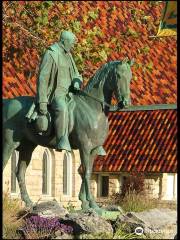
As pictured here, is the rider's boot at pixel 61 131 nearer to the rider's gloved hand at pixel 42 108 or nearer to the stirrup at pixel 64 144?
the stirrup at pixel 64 144

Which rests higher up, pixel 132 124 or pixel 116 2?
pixel 116 2

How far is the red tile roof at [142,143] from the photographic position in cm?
3142

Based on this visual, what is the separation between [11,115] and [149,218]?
298 cm

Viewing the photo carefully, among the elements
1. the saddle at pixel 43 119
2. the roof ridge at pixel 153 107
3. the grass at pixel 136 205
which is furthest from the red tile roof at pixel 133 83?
the saddle at pixel 43 119

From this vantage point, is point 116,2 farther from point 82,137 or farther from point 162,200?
A: point 82,137

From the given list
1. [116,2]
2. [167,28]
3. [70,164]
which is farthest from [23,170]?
[116,2]

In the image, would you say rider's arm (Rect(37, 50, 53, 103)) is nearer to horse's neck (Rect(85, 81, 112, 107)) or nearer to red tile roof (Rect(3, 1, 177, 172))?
horse's neck (Rect(85, 81, 112, 107))

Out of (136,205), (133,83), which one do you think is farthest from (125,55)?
(136,205)

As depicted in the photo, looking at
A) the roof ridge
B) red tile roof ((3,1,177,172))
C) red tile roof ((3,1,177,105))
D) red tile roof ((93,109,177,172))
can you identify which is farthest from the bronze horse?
the roof ridge

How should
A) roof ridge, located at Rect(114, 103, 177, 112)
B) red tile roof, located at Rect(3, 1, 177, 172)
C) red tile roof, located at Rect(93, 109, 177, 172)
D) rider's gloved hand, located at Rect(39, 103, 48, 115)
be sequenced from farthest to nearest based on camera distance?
roof ridge, located at Rect(114, 103, 177, 112) → red tile roof, located at Rect(93, 109, 177, 172) → red tile roof, located at Rect(3, 1, 177, 172) → rider's gloved hand, located at Rect(39, 103, 48, 115)

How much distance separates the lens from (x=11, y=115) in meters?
17.6

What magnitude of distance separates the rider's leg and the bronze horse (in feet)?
0.75

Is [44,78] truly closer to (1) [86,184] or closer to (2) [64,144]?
(2) [64,144]

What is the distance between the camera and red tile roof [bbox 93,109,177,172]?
3142cm
